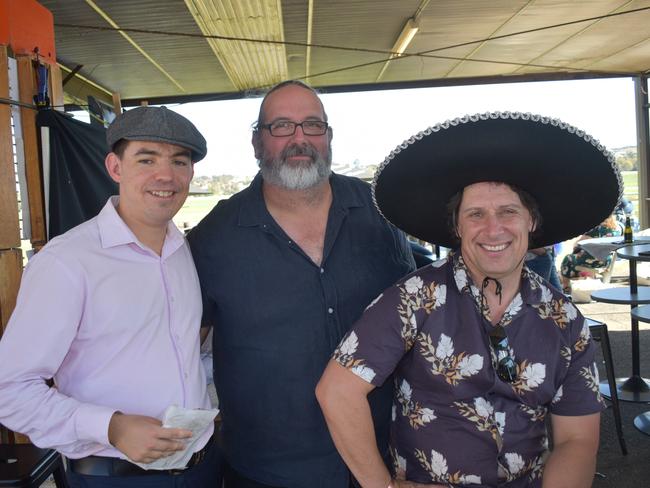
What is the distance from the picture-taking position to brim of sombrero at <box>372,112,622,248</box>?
1.70 metres

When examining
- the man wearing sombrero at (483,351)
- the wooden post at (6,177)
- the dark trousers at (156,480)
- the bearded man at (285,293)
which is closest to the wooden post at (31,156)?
the wooden post at (6,177)

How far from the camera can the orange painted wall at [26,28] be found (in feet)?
13.4

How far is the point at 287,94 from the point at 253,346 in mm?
984

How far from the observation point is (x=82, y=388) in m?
1.64

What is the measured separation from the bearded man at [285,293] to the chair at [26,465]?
0.74 metres

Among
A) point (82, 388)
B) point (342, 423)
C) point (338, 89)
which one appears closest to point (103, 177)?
point (82, 388)

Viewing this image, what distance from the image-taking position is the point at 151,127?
5.68 feet

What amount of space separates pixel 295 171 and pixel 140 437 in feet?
3.50

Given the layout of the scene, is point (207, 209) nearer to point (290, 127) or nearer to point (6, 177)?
point (6, 177)

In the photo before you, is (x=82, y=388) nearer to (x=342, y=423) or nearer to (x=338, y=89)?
(x=342, y=423)

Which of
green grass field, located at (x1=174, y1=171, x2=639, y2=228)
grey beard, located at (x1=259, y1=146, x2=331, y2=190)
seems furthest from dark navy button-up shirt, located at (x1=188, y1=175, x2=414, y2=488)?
green grass field, located at (x1=174, y1=171, x2=639, y2=228)

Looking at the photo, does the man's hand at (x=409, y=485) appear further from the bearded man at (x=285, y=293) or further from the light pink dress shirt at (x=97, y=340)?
the light pink dress shirt at (x=97, y=340)

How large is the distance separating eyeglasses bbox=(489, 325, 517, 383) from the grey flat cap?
111cm

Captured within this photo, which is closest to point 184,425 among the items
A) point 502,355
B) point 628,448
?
point 502,355
